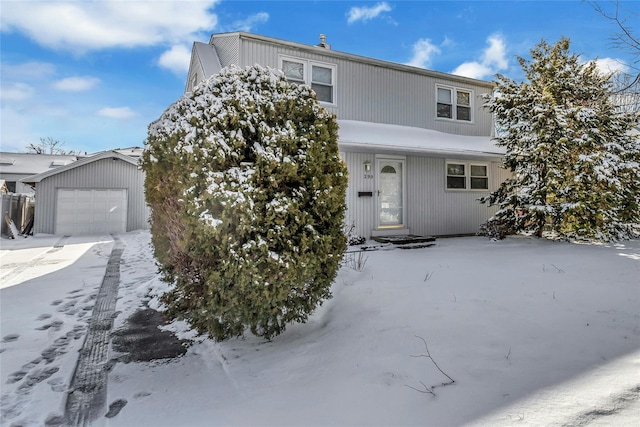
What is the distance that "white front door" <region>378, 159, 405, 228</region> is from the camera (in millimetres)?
10008

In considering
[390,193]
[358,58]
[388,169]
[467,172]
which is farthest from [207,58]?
[467,172]

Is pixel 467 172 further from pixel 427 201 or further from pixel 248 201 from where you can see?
pixel 248 201

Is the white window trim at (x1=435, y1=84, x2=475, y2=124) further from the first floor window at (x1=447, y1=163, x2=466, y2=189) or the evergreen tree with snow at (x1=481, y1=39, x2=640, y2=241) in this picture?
the evergreen tree with snow at (x1=481, y1=39, x2=640, y2=241)

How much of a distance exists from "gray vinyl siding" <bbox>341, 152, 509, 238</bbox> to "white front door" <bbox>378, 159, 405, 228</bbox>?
0.22 m

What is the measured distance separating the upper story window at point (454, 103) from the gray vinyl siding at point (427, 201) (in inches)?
72.3

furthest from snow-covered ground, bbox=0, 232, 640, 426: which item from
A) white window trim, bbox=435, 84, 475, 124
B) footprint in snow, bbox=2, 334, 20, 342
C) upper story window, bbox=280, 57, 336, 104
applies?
white window trim, bbox=435, 84, 475, 124

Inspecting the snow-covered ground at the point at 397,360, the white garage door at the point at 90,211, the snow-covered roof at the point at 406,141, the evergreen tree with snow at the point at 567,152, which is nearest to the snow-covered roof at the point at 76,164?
the white garage door at the point at 90,211

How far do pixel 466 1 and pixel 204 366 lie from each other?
9.83 m

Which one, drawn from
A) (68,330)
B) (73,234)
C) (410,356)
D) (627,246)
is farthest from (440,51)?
(73,234)

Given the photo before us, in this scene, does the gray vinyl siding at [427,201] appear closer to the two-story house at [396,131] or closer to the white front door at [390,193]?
the two-story house at [396,131]

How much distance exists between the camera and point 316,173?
10.7ft

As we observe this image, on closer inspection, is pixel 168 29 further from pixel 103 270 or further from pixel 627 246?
pixel 627 246

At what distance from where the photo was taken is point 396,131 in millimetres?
10156

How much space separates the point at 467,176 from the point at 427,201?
190 centimetres
